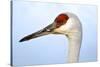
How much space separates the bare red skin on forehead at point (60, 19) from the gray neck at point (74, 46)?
151 millimetres

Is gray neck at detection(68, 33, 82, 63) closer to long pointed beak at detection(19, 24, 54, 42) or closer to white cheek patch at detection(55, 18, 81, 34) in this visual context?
white cheek patch at detection(55, 18, 81, 34)

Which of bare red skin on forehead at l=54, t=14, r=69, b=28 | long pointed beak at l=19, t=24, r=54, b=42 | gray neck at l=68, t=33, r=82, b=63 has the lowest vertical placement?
gray neck at l=68, t=33, r=82, b=63

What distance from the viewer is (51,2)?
1830 mm

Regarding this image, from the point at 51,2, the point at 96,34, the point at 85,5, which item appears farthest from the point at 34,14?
the point at 96,34

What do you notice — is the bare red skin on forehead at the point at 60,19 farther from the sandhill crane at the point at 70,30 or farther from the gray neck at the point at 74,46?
the gray neck at the point at 74,46

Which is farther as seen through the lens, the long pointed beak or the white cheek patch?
the white cheek patch

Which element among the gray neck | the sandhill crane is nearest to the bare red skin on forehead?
the sandhill crane

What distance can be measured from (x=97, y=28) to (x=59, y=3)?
1.60 feet

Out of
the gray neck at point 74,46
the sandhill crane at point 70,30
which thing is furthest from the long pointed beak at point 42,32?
Result: the gray neck at point 74,46

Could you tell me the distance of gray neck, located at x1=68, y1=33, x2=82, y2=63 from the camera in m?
1.88

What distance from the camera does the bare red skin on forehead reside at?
184cm

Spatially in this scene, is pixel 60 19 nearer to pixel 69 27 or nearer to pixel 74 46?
pixel 69 27

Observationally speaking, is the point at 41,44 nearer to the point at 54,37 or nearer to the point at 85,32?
the point at 54,37

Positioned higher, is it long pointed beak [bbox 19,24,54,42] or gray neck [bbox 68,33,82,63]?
long pointed beak [bbox 19,24,54,42]
